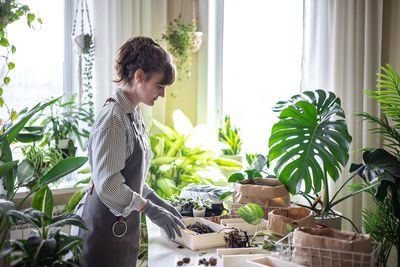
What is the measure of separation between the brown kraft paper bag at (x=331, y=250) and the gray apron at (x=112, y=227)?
739mm

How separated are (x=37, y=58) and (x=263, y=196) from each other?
2281mm

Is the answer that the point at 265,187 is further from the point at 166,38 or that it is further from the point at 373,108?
the point at 166,38

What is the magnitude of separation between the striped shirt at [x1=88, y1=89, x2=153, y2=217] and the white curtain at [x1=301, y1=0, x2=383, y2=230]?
180 cm

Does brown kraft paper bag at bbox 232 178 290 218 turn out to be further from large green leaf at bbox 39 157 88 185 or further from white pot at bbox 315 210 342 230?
large green leaf at bbox 39 157 88 185

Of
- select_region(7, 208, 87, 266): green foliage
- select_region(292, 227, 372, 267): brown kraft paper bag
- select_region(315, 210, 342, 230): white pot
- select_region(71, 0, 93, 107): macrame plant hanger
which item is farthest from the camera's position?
select_region(71, 0, 93, 107): macrame plant hanger

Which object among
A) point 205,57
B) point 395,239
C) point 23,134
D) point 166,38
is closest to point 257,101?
point 205,57

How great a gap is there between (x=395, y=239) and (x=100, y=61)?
231 centimetres

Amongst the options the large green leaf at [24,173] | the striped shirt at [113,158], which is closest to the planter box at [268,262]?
the striped shirt at [113,158]

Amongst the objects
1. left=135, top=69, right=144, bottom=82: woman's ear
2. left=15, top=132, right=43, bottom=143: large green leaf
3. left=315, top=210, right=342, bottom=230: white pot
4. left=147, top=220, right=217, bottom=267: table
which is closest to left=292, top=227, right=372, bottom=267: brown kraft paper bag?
left=147, top=220, right=217, bottom=267: table

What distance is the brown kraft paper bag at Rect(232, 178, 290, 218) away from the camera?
1.84 meters

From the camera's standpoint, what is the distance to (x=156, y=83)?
1.78 m

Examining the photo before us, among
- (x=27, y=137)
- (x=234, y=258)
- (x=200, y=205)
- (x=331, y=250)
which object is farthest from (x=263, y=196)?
(x=27, y=137)

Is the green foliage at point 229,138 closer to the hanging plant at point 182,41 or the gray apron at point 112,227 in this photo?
the hanging plant at point 182,41

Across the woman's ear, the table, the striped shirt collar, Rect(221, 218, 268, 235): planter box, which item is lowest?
the table
